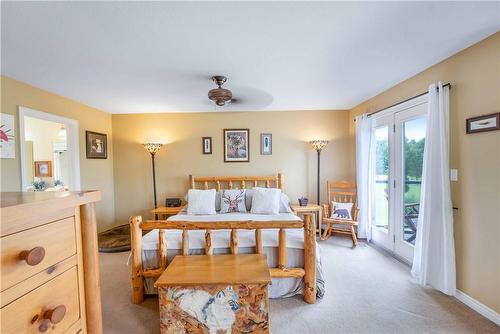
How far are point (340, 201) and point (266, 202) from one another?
1.56m

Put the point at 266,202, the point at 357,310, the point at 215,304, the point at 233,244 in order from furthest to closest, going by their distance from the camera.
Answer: the point at 266,202, the point at 233,244, the point at 357,310, the point at 215,304

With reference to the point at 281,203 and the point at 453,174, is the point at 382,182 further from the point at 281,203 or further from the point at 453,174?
the point at 281,203

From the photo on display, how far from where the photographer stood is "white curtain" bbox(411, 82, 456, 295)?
2174 mm

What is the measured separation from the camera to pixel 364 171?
371cm

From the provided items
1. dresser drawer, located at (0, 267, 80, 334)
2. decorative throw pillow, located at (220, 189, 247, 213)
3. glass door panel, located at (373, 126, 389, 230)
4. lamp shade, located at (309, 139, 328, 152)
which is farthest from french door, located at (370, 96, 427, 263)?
dresser drawer, located at (0, 267, 80, 334)

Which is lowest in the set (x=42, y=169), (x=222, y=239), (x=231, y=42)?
(x=222, y=239)

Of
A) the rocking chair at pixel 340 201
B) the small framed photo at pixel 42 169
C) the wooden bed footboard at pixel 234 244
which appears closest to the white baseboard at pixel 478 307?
the wooden bed footboard at pixel 234 244

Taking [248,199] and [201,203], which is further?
[248,199]

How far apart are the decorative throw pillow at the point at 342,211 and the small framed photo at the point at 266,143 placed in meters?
1.51

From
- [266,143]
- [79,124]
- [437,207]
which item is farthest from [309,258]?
[79,124]

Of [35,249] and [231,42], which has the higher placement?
[231,42]

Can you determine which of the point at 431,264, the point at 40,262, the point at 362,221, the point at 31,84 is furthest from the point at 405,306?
the point at 31,84

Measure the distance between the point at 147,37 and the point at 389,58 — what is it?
2.26 meters

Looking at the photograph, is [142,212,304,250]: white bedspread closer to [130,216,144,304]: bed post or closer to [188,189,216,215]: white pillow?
[130,216,144,304]: bed post
